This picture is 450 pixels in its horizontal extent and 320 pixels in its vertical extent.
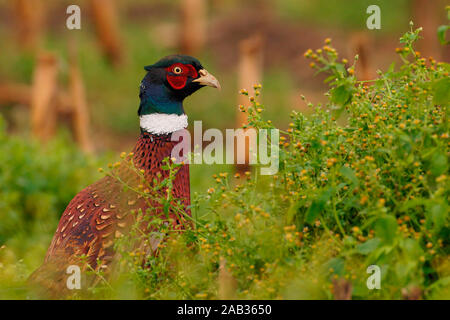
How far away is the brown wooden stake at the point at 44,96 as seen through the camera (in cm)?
801

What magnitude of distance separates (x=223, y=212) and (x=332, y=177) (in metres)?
0.58

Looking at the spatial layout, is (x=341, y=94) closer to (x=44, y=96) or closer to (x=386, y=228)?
(x=386, y=228)

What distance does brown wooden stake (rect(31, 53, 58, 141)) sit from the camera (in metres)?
8.01

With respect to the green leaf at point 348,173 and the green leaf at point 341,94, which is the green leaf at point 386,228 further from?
the green leaf at point 341,94

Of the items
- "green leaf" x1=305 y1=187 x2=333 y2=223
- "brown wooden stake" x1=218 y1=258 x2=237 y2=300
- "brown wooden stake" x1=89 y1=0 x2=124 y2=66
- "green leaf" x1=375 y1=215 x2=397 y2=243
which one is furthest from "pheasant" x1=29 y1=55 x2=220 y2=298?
"brown wooden stake" x1=89 y1=0 x2=124 y2=66

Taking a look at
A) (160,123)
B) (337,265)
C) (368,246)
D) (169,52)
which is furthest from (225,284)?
(169,52)

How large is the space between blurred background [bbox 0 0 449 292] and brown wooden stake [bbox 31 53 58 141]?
0.04ft

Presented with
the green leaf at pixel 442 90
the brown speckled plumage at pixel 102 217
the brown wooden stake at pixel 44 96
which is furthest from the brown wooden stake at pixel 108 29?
the green leaf at pixel 442 90

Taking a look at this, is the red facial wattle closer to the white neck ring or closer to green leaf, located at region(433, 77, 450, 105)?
the white neck ring

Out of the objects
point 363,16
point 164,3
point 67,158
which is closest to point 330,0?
point 363,16

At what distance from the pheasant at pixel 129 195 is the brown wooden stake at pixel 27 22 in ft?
39.1
